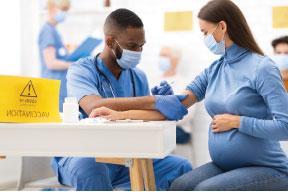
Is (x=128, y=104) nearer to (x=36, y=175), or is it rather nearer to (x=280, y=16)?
(x=36, y=175)

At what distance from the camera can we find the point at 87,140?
143 cm

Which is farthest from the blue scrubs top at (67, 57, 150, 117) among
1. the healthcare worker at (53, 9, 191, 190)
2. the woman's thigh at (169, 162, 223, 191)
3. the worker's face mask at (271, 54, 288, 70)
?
the worker's face mask at (271, 54, 288, 70)

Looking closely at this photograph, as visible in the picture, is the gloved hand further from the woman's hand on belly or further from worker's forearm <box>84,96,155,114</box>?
the woman's hand on belly

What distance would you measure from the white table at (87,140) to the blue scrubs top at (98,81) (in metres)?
0.55

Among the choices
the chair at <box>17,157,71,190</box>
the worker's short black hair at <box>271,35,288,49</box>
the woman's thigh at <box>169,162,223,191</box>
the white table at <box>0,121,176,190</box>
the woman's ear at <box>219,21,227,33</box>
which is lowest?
the chair at <box>17,157,71,190</box>

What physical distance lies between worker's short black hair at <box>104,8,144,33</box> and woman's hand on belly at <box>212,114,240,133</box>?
0.63 meters

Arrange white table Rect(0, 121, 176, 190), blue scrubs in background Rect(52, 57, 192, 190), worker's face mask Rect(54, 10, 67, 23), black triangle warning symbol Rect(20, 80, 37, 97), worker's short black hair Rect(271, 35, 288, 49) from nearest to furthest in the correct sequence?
white table Rect(0, 121, 176, 190)
black triangle warning symbol Rect(20, 80, 37, 97)
blue scrubs in background Rect(52, 57, 192, 190)
worker's short black hair Rect(271, 35, 288, 49)
worker's face mask Rect(54, 10, 67, 23)

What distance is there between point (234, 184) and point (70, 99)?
614mm

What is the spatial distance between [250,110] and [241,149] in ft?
0.46

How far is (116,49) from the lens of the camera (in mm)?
2152

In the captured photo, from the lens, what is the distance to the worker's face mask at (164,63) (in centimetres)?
389

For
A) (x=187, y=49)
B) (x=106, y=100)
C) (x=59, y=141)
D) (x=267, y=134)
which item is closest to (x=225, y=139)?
(x=267, y=134)

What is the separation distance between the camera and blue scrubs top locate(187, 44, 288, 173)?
1644 mm

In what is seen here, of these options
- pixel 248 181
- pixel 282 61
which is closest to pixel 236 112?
pixel 248 181
